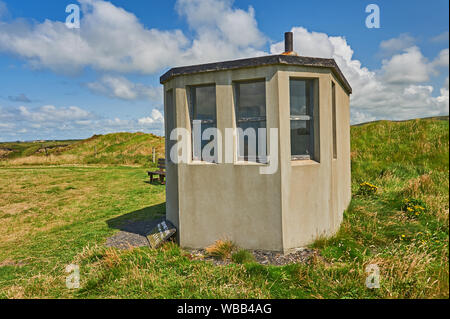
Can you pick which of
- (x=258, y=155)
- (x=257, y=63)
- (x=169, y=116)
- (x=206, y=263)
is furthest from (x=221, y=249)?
(x=257, y=63)

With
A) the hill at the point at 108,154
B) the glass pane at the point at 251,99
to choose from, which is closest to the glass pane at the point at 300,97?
the glass pane at the point at 251,99

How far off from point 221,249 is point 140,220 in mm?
4411

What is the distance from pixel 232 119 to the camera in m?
5.62

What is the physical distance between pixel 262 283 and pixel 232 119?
10.2ft

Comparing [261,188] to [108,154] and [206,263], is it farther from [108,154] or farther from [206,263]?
[108,154]

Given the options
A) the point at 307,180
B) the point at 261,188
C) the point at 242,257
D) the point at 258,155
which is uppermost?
the point at 258,155

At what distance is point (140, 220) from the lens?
8.98 meters

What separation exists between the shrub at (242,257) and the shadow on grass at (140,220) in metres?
3.23

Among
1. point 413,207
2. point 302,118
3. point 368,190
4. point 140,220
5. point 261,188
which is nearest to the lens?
point 261,188

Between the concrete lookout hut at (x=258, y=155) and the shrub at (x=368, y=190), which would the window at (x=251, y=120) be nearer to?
the concrete lookout hut at (x=258, y=155)

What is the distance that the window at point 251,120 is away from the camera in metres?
5.57

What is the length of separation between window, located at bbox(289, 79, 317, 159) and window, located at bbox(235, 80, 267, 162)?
0.65m

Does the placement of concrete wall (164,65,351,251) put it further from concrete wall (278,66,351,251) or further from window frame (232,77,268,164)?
window frame (232,77,268,164)

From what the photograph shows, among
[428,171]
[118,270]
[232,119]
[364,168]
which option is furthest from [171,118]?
[428,171]
